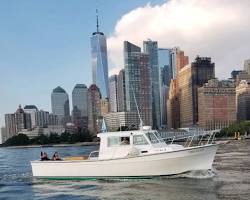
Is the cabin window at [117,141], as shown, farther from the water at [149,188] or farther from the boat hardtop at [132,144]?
the water at [149,188]

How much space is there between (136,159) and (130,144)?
151 centimetres

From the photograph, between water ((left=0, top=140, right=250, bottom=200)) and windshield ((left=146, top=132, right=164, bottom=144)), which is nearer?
water ((left=0, top=140, right=250, bottom=200))

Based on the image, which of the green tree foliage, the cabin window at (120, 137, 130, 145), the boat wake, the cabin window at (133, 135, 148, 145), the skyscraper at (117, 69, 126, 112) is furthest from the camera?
the green tree foliage

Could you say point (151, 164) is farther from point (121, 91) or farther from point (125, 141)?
point (121, 91)

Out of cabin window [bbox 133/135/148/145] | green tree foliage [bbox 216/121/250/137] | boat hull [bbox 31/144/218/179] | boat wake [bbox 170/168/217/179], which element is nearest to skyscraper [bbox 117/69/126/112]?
cabin window [bbox 133/135/148/145]

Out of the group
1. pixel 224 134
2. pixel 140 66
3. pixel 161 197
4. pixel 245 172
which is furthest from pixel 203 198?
pixel 224 134

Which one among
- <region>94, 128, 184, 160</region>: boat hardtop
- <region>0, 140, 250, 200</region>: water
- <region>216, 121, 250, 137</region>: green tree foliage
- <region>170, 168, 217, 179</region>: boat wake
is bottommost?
<region>216, 121, 250, 137</region>: green tree foliage

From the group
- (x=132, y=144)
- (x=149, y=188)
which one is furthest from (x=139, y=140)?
(x=149, y=188)

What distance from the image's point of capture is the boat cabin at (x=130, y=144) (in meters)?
28.8

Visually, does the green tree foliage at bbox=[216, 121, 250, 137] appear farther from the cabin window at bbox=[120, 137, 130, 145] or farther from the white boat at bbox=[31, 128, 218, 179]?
the cabin window at bbox=[120, 137, 130, 145]

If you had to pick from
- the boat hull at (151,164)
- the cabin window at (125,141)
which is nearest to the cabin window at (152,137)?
the cabin window at (125,141)

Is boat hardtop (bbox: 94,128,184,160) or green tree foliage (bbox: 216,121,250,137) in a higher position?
boat hardtop (bbox: 94,128,184,160)

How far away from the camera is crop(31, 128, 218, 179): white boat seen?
28.1 metres

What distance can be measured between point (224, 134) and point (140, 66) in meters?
106
